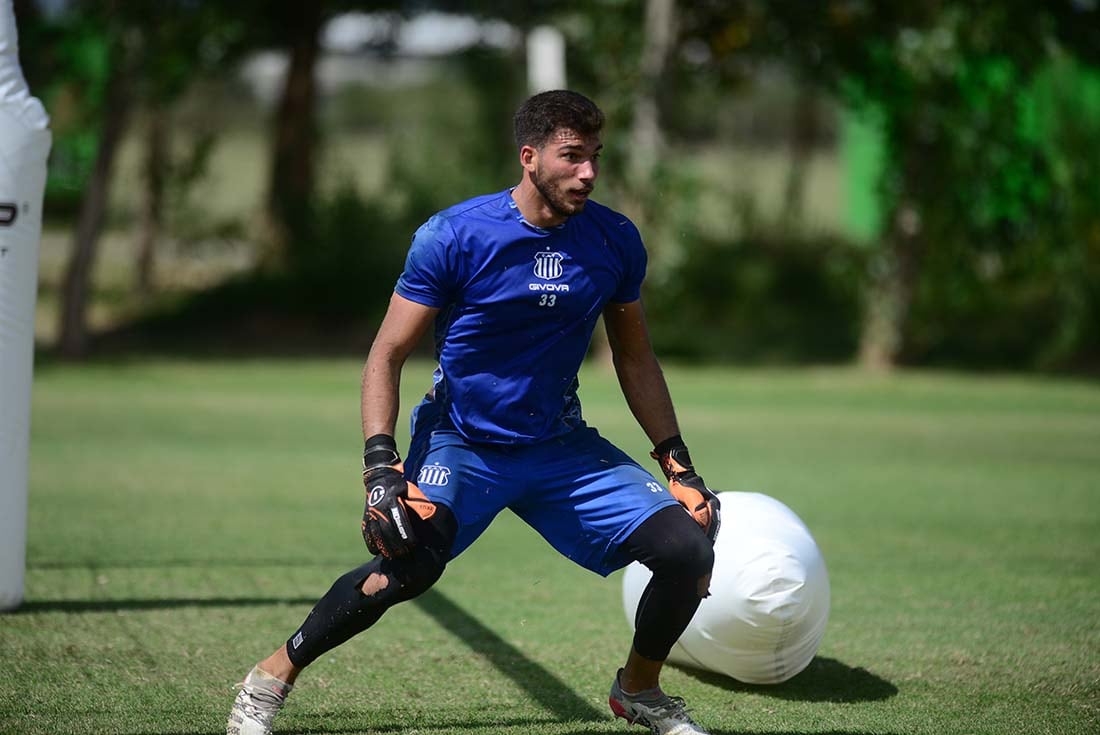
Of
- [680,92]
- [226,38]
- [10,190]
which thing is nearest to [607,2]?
[680,92]

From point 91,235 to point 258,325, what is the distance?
16.0 feet

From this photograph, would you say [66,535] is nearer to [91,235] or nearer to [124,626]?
[124,626]

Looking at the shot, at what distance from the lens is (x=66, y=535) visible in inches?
382

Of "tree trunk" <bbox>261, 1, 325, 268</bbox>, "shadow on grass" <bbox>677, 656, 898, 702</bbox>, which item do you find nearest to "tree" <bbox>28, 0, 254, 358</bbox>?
"tree trunk" <bbox>261, 1, 325, 268</bbox>

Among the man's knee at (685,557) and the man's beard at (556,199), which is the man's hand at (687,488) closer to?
the man's knee at (685,557)

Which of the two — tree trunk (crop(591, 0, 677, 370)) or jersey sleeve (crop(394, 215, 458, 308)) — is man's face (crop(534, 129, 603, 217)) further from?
tree trunk (crop(591, 0, 677, 370))

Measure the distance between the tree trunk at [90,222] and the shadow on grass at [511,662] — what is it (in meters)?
15.6

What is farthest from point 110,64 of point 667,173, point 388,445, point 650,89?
point 388,445

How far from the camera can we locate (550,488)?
5.39 metres

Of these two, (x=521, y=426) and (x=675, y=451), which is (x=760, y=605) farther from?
(x=521, y=426)

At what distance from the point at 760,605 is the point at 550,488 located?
129 cm

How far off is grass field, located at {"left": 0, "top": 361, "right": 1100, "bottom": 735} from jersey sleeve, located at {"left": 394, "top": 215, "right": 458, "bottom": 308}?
1.71 meters

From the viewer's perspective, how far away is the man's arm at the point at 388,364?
5.16 m

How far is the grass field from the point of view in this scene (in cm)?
600
